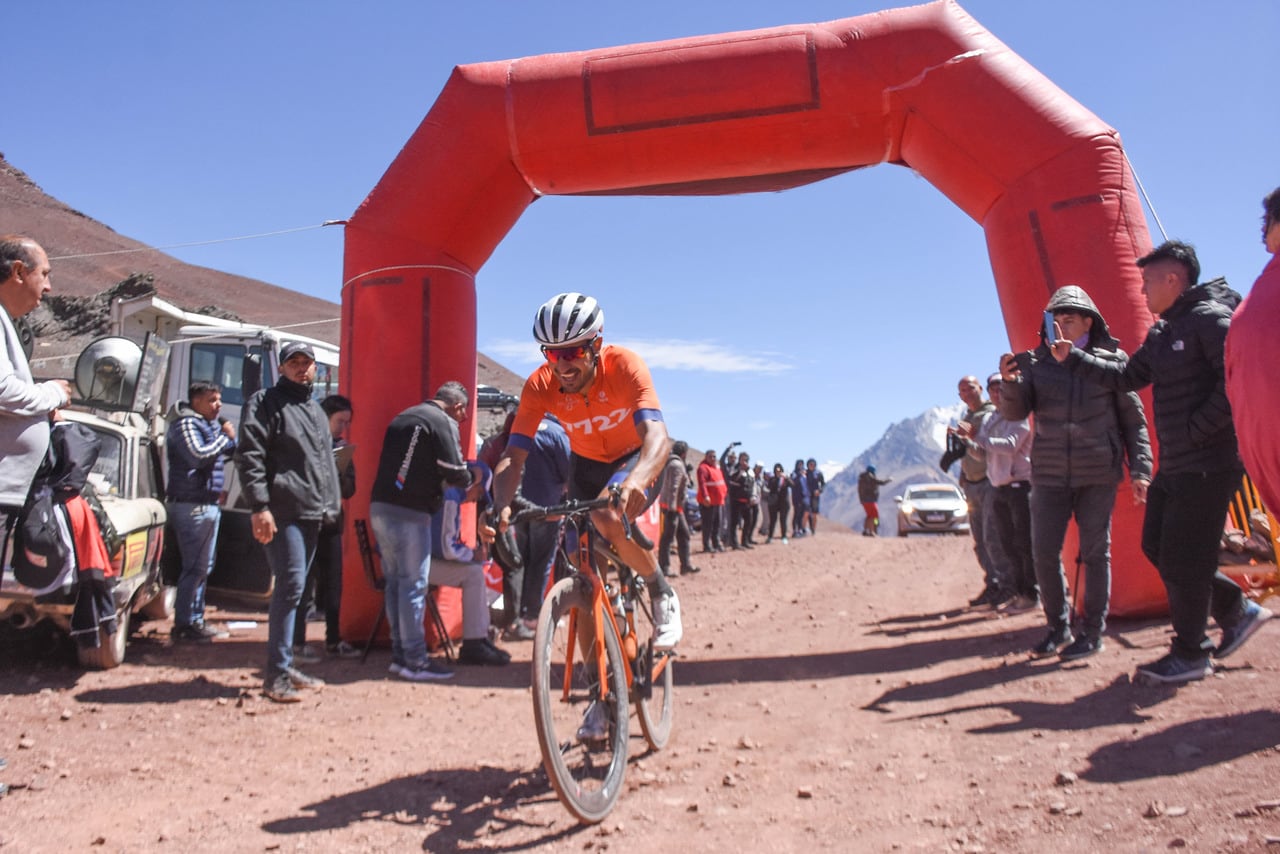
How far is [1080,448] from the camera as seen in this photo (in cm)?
556

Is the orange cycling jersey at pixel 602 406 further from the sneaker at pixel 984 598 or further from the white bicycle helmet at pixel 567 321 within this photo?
the sneaker at pixel 984 598

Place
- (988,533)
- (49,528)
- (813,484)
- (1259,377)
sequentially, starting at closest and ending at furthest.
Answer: (1259,377) < (49,528) < (988,533) < (813,484)

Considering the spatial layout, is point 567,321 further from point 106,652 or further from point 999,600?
point 999,600

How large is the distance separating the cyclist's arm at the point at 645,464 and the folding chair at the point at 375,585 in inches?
145

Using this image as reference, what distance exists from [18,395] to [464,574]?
393 cm

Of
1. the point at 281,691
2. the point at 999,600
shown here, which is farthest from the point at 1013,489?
the point at 281,691

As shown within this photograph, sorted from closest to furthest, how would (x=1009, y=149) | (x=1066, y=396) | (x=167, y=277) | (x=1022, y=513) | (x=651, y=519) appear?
(x=651, y=519) → (x=1066, y=396) → (x=1009, y=149) → (x=1022, y=513) → (x=167, y=277)

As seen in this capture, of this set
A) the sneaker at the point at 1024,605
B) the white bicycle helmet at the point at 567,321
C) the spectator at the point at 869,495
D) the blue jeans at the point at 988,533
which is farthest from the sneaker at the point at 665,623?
the spectator at the point at 869,495

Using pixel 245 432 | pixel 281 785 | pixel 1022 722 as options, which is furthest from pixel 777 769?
pixel 245 432

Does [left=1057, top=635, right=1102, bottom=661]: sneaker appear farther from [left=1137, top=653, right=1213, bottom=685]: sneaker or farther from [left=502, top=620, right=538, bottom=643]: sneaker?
[left=502, top=620, right=538, bottom=643]: sneaker

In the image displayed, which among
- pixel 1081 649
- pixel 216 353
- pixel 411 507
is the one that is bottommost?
pixel 1081 649

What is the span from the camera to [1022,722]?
460 centimetres

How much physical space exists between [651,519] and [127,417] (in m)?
5.10

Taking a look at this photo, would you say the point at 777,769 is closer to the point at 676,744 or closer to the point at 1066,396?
the point at 676,744
